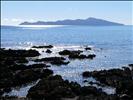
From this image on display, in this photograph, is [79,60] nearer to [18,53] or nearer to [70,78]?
[18,53]

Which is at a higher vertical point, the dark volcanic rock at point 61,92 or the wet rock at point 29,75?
the dark volcanic rock at point 61,92

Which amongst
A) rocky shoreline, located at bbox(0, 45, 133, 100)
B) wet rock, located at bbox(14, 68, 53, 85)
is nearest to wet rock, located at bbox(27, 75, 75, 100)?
rocky shoreline, located at bbox(0, 45, 133, 100)

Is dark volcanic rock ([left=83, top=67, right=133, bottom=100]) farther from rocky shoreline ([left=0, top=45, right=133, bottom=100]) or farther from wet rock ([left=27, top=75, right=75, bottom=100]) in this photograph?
wet rock ([left=27, top=75, right=75, bottom=100])

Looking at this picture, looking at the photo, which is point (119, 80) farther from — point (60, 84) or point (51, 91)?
point (51, 91)

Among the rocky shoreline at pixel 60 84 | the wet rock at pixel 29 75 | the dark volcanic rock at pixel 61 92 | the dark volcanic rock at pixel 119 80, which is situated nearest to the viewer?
the dark volcanic rock at pixel 61 92

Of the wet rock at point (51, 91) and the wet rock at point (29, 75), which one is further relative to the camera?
the wet rock at point (29, 75)

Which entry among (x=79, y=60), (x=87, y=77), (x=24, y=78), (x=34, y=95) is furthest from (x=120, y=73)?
(x=79, y=60)

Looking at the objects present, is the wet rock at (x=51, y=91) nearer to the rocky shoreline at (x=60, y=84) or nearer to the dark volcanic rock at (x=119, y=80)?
the rocky shoreline at (x=60, y=84)

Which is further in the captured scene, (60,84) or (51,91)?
(60,84)

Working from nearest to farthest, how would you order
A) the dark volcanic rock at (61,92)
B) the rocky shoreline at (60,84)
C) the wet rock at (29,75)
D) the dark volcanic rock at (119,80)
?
1. the dark volcanic rock at (61,92)
2. the rocky shoreline at (60,84)
3. the dark volcanic rock at (119,80)
4. the wet rock at (29,75)

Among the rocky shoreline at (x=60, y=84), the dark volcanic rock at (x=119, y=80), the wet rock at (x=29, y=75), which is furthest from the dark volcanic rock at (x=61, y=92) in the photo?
the wet rock at (x=29, y=75)

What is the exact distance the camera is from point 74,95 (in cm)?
5028

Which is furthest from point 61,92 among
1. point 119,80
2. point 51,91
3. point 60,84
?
point 119,80

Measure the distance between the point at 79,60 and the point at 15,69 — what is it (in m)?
23.7
